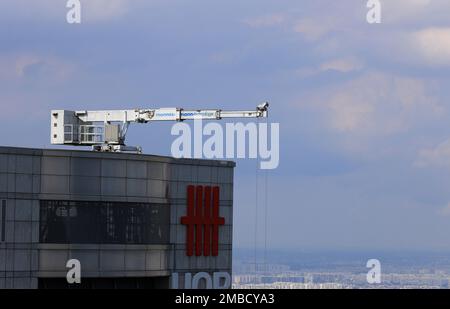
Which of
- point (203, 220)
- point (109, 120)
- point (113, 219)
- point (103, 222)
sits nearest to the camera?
point (103, 222)

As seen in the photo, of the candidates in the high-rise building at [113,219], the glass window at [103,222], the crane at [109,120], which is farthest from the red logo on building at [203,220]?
the crane at [109,120]

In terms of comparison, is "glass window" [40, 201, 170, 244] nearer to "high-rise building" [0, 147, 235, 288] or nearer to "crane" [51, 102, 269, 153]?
"high-rise building" [0, 147, 235, 288]

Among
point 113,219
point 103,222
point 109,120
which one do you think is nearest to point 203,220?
point 113,219

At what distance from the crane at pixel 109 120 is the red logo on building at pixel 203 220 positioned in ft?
92.1

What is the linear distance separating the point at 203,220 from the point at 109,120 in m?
47.5

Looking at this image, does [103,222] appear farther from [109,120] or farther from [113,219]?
[109,120]

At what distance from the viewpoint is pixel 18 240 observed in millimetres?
74438

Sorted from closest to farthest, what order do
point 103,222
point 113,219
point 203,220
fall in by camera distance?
1. point 103,222
2. point 113,219
3. point 203,220

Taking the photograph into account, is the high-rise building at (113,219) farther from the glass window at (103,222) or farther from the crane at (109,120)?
the crane at (109,120)

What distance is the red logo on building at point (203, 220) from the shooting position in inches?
3354

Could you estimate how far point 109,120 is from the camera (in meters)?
131
